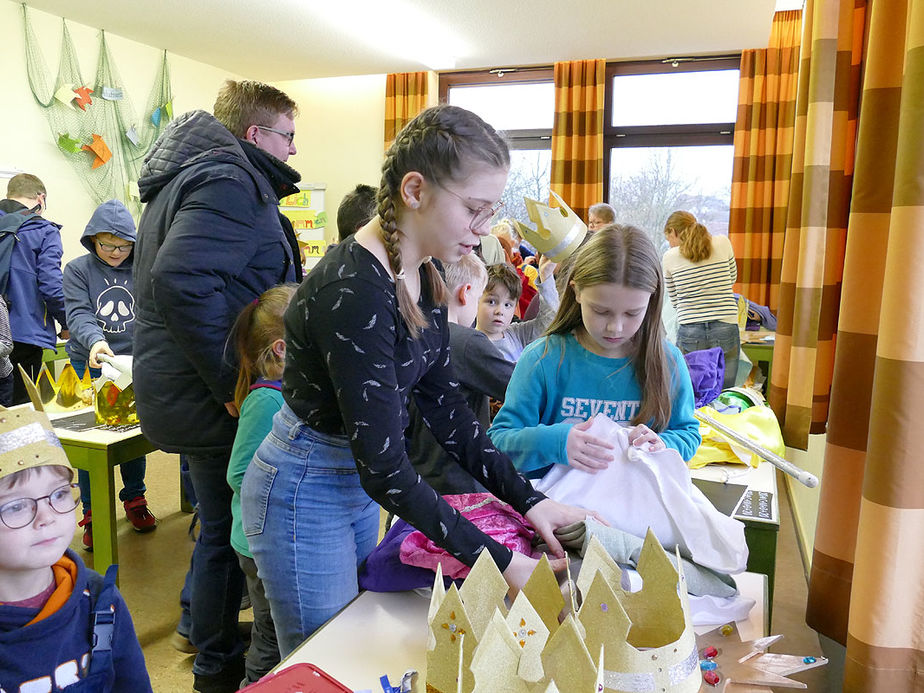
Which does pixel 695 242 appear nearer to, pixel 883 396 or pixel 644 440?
pixel 644 440

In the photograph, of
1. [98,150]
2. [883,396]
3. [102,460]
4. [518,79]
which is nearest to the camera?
[883,396]

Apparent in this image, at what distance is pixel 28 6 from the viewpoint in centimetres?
490

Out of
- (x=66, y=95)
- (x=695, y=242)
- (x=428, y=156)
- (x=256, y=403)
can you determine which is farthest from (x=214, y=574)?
(x=66, y=95)

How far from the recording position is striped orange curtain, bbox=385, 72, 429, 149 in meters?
6.80

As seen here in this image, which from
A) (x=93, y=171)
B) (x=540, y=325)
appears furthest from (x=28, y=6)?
(x=540, y=325)

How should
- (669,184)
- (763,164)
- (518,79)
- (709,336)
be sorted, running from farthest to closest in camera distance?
1. (518,79)
2. (669,184)
3. (763,164)
4. (709,336)

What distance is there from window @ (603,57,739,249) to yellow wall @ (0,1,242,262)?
3.95 metres

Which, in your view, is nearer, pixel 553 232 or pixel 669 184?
pixel 553 232

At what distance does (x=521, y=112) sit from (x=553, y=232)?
5.24 metres

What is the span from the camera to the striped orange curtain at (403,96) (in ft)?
22.3

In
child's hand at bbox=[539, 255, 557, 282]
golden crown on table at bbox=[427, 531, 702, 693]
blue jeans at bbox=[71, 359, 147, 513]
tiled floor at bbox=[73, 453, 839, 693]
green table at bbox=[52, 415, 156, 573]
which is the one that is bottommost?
tiled floor at bbox=[73, 453, 839, 693]

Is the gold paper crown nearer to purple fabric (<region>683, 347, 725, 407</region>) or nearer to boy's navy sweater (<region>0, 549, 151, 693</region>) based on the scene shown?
boy's navy sweater (<region>0, 549, 151, 693</region>)

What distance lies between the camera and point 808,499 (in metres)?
2.85

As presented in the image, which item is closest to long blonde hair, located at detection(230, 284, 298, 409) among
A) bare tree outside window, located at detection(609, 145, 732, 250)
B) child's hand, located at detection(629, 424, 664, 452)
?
child's hand, located at detection(629, 424, 664, 452)
